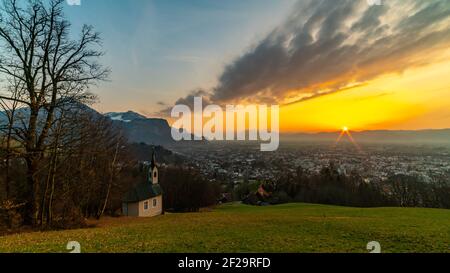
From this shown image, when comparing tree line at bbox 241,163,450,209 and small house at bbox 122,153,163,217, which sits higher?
small house at bbox 122,153,163,217

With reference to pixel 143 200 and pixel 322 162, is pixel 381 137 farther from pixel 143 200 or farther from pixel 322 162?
pixel 143 200

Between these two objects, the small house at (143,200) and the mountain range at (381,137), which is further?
the mountain range at (381,137)

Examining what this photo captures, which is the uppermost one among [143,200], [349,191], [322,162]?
[322,162]

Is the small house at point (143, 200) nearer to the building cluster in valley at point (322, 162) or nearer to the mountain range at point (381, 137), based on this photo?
the building cluster in valley at point (322, 162)

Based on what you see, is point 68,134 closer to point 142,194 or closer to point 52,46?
point 52,46

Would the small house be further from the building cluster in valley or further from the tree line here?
the building cluster in valley

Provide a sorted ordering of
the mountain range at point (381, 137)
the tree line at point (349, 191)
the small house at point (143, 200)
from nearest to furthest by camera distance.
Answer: the small house at point (143, 200)
the tree line at point (349, 191)
the mountain range at point (381, 137)

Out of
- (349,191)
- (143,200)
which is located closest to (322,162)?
(349,191)

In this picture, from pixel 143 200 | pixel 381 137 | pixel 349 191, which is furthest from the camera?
pixel 381 137

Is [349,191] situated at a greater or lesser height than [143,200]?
lesser

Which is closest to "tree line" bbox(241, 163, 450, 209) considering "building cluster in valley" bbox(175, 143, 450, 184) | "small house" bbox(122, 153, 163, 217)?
"building cluster in valley" bbox(175, 143, 450, 184)

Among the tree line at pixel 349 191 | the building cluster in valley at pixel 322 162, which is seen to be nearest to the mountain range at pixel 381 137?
the building cluster in valley at pixel 322 162
